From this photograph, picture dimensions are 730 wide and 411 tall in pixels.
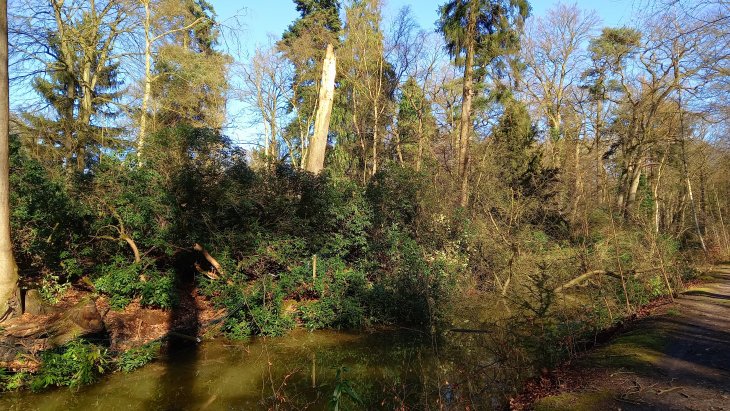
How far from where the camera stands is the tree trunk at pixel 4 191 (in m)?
7.46

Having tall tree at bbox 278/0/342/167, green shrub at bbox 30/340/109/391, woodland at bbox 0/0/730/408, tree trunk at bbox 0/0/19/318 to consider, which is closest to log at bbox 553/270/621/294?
woodland at bbox 0/0/730/408

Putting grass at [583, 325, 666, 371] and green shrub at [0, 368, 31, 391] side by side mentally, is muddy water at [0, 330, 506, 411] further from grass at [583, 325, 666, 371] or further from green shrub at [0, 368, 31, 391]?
grass at [583, 325, 666, 371]

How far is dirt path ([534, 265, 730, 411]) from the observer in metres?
5.09

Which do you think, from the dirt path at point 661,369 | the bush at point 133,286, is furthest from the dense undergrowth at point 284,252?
the dirt path at point 661,369

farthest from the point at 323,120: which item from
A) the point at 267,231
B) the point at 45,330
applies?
the point at 45,330

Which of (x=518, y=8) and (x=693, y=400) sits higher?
(x=518, y=8)

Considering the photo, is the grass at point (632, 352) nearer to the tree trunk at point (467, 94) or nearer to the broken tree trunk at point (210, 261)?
the broken tree trunk at point (210, 261)

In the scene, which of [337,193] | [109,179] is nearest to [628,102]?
[337,193]

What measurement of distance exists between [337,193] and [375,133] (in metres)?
13.5

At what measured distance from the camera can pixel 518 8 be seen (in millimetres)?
17938

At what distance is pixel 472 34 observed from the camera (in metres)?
17.8

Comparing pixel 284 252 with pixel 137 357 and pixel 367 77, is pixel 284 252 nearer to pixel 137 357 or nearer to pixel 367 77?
pixel 137 357

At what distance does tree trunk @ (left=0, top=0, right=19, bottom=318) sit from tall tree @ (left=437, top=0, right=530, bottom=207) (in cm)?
1413

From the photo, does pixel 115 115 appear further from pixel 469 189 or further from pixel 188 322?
pixel 469 189
